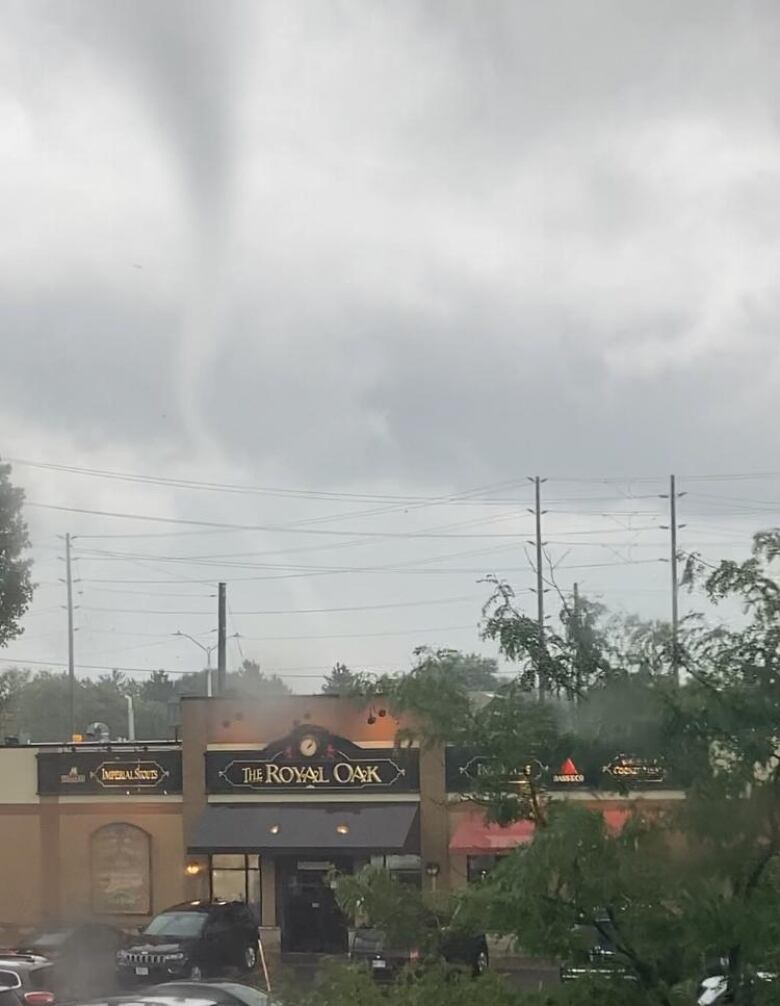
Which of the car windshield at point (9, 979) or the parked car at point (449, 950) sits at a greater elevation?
the parked car at point (449, 950)

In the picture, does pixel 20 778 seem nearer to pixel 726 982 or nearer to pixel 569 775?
pixel 569 775

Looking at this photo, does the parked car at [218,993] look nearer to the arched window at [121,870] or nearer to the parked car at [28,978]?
the parked car at [28,978]

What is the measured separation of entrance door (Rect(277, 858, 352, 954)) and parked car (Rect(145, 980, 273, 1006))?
55.5 ft

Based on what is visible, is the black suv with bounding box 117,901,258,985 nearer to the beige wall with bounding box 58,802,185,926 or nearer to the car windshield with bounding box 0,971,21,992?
the beige wall with bounding box 58,802,185,926

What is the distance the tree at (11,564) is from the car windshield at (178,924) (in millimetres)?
21997

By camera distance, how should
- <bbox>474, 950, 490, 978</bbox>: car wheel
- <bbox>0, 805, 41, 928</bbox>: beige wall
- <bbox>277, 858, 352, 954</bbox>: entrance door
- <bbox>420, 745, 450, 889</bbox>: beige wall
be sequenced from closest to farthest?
<bbox>474, 950, 490, 978</bbox>: car wheel → <bbox>420, 745, 450, 889</bbox>: beige wall → <bbox>277, 858, 352, 954</bbox>: entrance door → <bbox>0, 805, 41, 928</bbox>: beige wall

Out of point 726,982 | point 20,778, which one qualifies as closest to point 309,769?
point 20,778

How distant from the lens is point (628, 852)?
26.4 ft

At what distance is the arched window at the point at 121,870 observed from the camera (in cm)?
3531

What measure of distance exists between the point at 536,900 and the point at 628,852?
60 centimetres

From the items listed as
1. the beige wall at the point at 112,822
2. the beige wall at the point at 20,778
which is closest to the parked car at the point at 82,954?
the beige wall at the point at 112,822

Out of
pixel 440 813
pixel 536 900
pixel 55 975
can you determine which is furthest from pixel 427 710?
pixel 440 813

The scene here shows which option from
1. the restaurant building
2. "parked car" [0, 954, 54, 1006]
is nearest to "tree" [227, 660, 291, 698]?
the restaurant building

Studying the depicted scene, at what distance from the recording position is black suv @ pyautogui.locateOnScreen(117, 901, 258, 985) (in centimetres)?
2677
